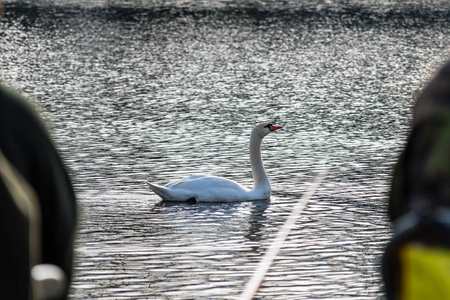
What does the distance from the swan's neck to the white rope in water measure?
48cm

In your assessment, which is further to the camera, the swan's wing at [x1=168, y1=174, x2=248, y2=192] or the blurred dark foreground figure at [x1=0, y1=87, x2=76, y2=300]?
the swan's wing at [x1=168, y1=174, x2=248, y2=192]

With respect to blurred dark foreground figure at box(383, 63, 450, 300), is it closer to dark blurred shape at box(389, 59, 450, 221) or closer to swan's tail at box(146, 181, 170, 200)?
dark blurred shape at box(389, 59, 450, 221)

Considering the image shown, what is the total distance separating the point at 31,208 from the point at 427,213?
0.73m

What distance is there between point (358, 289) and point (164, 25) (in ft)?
119

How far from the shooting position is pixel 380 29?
42.1 m

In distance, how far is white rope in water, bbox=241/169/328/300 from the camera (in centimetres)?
785

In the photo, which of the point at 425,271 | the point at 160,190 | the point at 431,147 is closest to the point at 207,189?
the point at 160,190

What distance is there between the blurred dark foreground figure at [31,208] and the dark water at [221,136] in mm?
1024

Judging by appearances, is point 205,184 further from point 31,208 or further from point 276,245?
point 31,208

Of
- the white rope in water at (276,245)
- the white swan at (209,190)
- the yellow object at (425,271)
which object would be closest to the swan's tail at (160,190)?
the white swan at (209,190)

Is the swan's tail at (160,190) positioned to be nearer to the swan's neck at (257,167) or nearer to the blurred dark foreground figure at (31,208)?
the swan's neck at (257,167)

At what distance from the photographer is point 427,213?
1904 millimetres

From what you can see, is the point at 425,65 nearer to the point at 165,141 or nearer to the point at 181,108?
the point at 181,108

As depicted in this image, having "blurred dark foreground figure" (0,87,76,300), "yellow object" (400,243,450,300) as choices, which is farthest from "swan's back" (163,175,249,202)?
"yellow object" (400,243,450,300)
